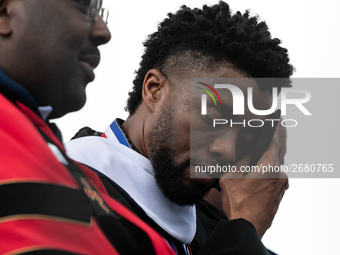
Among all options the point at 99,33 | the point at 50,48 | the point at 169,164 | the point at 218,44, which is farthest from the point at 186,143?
the point at 50,48

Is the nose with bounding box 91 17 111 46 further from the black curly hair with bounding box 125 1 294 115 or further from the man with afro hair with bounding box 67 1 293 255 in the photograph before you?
the black curly hair with bounding box 125 1 294 115

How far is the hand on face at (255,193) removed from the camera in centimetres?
183

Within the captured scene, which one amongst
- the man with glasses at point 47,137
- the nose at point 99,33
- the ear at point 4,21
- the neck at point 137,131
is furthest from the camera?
the neck at point 137,131

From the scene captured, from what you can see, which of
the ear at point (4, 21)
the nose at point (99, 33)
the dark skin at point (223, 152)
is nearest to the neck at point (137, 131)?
the dark skin at point (223, 152)

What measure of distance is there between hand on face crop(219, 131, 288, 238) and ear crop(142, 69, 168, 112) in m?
0.57

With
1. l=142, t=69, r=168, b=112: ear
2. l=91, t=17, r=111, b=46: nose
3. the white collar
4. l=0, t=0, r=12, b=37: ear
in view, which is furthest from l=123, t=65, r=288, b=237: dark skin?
l=0, t=0, r=12, b=37: ear

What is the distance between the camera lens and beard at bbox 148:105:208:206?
1.95m

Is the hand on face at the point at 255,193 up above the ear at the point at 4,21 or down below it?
below

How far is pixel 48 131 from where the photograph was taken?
3.00 feet

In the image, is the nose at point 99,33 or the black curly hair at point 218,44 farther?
the black curly hair at point 218,44

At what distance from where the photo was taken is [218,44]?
2127 millimetres

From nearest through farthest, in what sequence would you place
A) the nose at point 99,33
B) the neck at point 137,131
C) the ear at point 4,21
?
the ear at point 4,21 < the nose at point 99,33 < the neck at point 137,131

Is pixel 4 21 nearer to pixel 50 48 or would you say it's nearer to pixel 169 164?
pixel 50 48

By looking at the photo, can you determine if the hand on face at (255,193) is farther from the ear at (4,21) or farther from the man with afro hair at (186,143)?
the ear at (4,21)
